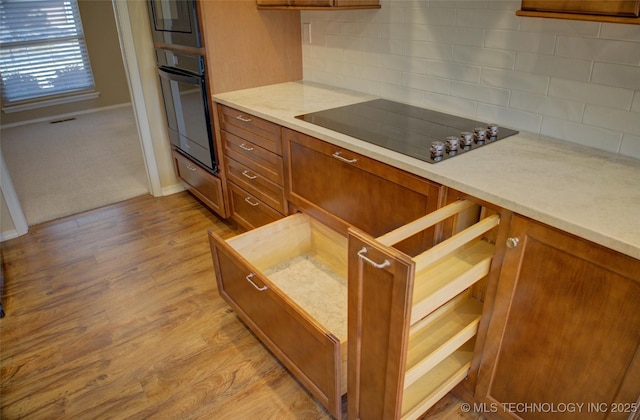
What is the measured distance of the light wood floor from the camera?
1644 mm

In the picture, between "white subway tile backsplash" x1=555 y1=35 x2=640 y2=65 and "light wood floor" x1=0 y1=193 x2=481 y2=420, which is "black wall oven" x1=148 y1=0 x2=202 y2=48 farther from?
"white subway tile backsplash" x1=555 y1=35 x2=640 y2=65

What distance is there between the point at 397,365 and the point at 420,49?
56.0 inches

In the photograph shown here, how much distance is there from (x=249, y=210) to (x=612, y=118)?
5.70ft

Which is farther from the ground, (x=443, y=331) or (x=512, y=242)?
(x=512, y=242)

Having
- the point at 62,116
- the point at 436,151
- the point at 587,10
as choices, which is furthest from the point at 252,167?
the point at 62,116

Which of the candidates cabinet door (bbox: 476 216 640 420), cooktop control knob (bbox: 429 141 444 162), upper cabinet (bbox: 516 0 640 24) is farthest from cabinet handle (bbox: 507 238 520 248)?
upper cabinet (bbox: 516 0 640 24)

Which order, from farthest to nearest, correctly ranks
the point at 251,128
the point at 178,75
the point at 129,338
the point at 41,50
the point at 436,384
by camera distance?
the point at 41,50
the point at 178,75
the point at 251,128
the point at 129,338
the point at 436,384

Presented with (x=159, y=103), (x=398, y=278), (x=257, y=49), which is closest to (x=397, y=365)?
(x=398, y=278)

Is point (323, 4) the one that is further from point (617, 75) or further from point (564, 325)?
point (564, 325)

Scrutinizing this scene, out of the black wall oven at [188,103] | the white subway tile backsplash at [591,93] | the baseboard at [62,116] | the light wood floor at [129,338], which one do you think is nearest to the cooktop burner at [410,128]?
the white subway tile backsplash at [591,93]

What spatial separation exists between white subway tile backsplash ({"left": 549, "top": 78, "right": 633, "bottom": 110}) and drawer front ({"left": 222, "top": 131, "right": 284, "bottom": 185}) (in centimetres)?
116

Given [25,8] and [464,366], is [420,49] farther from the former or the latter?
[25,8]

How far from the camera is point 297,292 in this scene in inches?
75.2

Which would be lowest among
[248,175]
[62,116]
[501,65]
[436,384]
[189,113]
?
[62,116]
